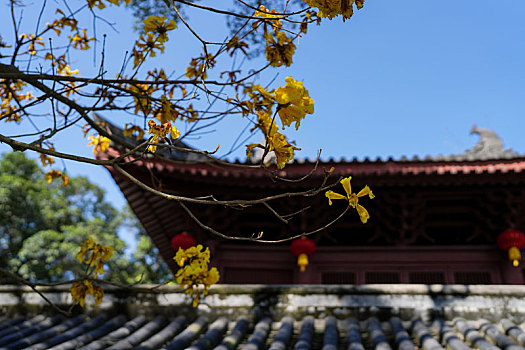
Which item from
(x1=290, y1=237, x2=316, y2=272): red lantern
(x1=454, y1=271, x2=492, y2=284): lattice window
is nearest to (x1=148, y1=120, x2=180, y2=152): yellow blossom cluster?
(x1=290, y1=237, x2=316, y2=272): red lantern

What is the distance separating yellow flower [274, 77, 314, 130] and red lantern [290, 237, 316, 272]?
3683mm

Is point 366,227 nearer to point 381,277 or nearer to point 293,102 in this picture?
point 381,277

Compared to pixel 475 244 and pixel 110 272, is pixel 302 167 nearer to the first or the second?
pixel 475 244

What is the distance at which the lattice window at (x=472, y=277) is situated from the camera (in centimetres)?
541

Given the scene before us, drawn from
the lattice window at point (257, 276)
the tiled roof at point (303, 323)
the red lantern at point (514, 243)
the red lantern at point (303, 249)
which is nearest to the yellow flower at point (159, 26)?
the tiled roof at point (303, 323)

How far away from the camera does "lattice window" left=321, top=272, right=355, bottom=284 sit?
5473mm

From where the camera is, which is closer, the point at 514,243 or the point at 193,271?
the point at 193,271

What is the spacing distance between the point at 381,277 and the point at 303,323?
258 cm

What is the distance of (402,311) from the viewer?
3.16 meters

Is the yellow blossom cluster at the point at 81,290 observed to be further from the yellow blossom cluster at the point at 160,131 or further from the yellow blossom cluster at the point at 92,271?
the yellow blossom cluster at the point at 160,131

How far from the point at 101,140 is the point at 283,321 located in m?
1.65

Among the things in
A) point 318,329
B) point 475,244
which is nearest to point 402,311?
point 318,329

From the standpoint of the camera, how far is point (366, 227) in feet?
18.4

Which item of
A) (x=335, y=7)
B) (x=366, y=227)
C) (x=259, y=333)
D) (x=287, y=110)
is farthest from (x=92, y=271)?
(x=366, y=227)
